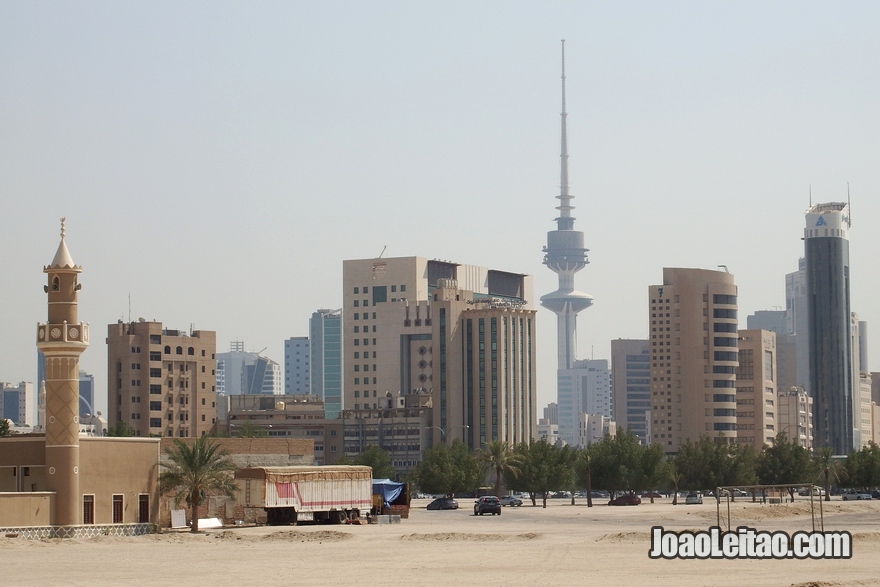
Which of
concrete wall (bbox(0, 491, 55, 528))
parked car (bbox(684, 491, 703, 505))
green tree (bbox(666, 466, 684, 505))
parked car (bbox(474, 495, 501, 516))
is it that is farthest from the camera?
green tree (bbox(666, 466, 684, 505))

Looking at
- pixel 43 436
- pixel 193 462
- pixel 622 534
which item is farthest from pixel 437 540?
pixel 43 436

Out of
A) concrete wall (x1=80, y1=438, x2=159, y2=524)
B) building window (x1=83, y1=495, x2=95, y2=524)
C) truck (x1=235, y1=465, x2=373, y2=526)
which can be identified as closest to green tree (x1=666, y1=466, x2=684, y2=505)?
truck (x1=235, y1=465, x2=373, y2=526)

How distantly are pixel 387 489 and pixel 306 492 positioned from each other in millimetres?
11515

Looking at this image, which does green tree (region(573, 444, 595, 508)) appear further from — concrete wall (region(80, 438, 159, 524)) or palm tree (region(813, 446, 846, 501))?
concrete wall (region(80, 438, 159, 524))

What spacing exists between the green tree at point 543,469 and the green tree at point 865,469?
1456 inches

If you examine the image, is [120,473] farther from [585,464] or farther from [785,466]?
[785,466]

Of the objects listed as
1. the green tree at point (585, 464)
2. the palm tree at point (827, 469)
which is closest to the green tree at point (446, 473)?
the green tree at point (585, 464)

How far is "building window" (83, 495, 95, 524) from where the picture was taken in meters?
69.1

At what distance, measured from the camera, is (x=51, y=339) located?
69750mm

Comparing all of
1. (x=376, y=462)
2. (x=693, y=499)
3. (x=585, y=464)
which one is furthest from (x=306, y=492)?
(x=376, y=462)

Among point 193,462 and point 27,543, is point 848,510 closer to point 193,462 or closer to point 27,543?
point 193,462

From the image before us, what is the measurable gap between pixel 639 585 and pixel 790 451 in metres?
113

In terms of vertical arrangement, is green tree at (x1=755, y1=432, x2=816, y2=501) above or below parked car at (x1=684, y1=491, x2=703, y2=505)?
above

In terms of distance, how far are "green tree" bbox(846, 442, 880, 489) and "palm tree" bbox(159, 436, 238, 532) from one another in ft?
317
